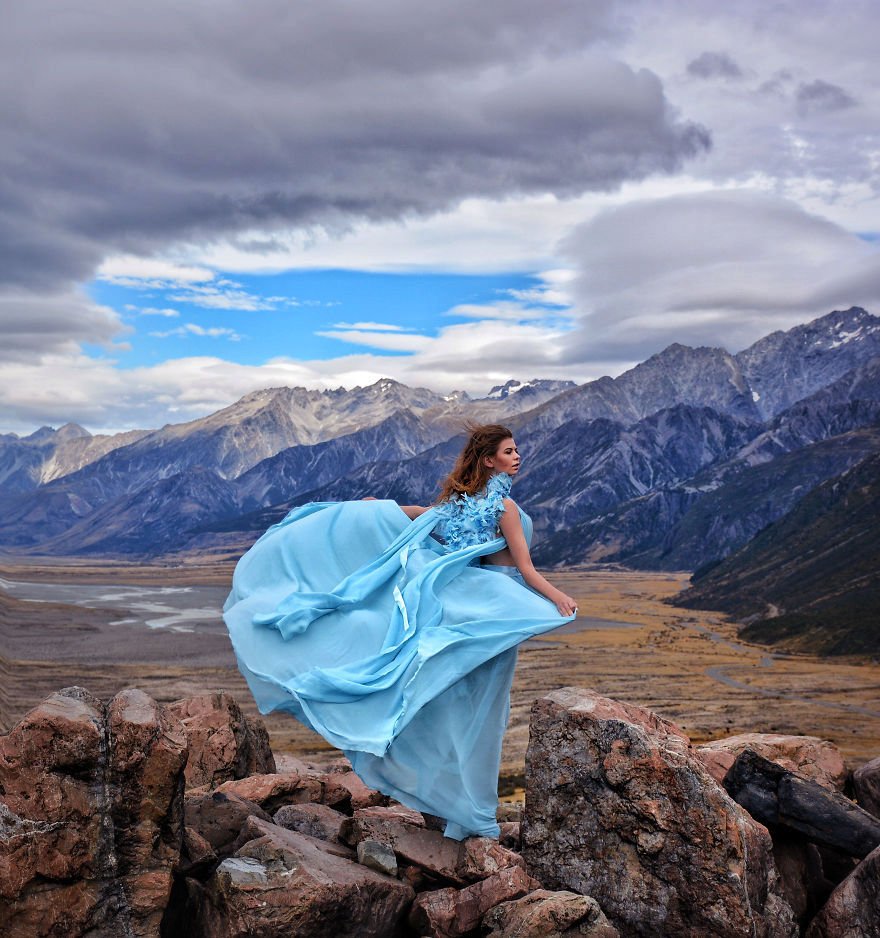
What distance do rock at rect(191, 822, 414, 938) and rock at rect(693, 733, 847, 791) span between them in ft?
16.3

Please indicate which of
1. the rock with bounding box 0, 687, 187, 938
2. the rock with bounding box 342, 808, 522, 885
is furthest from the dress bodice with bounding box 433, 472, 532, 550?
the rock with bounding box 0, 687, 187, 938

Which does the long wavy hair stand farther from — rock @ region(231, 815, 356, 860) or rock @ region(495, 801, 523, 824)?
rock @ region(495, 801, 523, 824)

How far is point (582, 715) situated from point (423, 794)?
1.69 m

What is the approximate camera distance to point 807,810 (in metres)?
9.75

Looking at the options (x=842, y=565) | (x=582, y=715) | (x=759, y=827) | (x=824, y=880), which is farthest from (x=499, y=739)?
(x=842, y=565)

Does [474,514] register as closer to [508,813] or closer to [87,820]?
[87,820]

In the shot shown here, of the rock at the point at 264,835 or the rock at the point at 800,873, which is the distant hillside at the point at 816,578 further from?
the rock at the point at 264,835

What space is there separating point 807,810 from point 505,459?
4.79 meters

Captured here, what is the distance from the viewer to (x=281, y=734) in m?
61.2

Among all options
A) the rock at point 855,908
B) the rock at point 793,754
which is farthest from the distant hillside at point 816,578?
the rock at point 855,908

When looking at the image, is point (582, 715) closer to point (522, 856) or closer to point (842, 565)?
point (522, 856)

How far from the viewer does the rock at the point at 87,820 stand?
7.39 metres

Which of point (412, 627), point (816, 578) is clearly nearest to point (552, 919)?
point (412, 627)

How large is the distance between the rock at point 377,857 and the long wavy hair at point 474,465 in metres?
3.47
